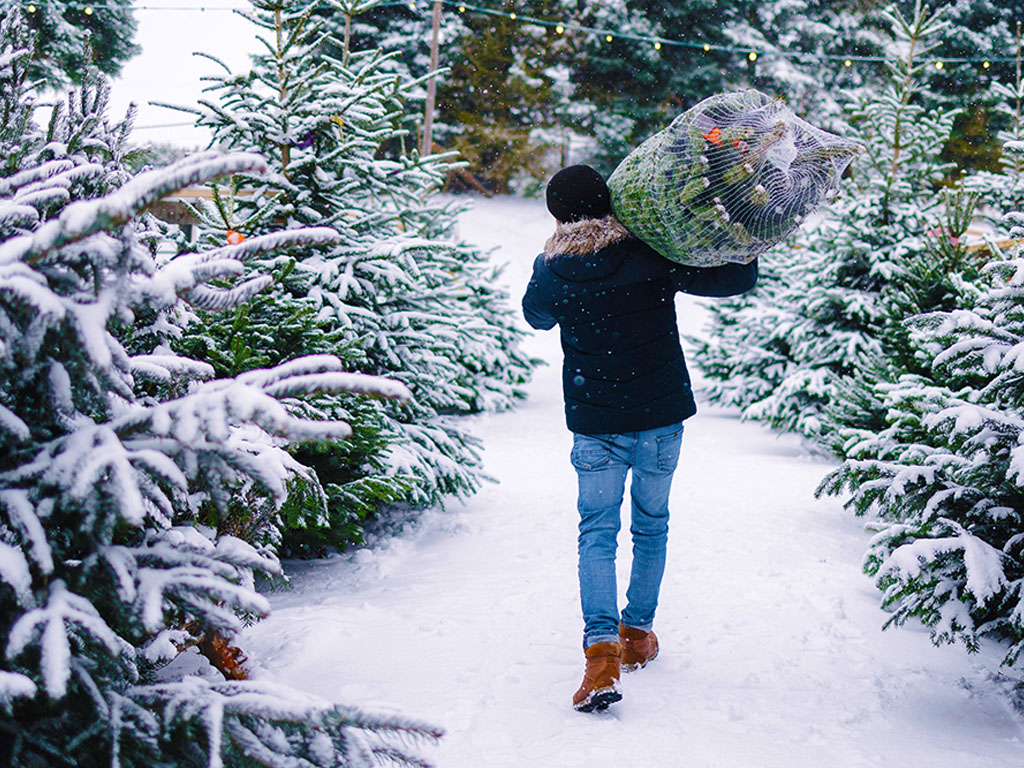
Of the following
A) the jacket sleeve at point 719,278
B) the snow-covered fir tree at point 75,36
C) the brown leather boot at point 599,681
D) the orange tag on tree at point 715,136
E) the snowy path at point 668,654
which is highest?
the snow-covered fir tree at point 75,36

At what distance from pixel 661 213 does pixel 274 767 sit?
6.75 feet

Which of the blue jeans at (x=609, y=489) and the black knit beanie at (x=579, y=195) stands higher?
the black knit beanie at (x=579, y=195)

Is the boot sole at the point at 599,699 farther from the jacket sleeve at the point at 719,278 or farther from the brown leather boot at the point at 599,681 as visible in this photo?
the jacket sleeve at the point at 719,278

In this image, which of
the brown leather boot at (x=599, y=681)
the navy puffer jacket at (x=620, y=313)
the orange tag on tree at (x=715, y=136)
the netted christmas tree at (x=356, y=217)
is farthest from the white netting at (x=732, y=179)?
the netted christmas tree at (x=356, y=217)

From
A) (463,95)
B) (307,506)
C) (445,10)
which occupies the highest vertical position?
(445,10)

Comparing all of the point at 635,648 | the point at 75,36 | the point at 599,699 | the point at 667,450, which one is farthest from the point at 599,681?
the point at 75,36

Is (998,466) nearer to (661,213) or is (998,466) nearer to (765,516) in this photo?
(661,213)

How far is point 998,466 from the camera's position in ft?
9.60

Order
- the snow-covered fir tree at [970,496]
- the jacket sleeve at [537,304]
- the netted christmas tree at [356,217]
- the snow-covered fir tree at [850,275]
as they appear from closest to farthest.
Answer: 1. the snow-covered fir tree at [970,496]
2. the jacket sleeve at [537,304]
3. the netted christmas tree at [356,217]
4. the snow-covered fir tree at [850,275]

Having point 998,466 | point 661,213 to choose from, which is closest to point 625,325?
point 661,213

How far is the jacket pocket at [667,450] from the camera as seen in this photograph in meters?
3.09

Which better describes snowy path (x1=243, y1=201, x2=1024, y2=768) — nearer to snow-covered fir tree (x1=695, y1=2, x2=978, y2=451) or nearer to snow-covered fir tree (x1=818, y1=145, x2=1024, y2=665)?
snow-covered fir tree (x1=818, y1=145, x2=1024, y2=665)

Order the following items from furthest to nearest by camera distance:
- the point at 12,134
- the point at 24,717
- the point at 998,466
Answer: the point at 998,466 → the point at 12,134 → the point at 24,717

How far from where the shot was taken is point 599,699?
2.81m
